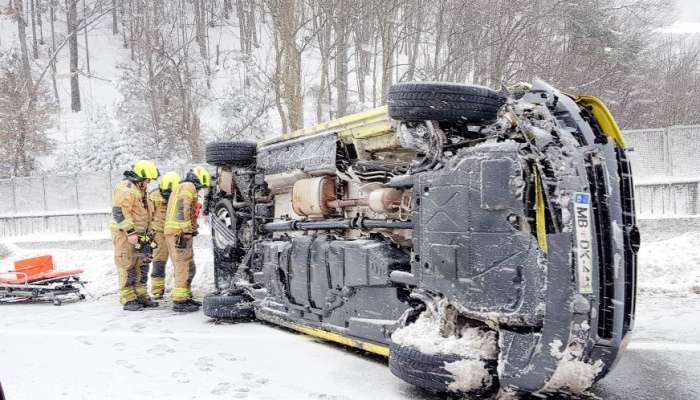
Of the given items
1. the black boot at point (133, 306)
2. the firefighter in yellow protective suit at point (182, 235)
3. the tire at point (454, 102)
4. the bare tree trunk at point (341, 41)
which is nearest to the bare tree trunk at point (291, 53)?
the bare tree trunk at point (341, 41)

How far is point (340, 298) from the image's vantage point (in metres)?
5.00

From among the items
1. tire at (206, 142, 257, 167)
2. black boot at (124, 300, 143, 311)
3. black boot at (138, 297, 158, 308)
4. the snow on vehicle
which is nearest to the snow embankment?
the snow on vehicle

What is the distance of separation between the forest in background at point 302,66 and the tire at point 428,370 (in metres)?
9.58

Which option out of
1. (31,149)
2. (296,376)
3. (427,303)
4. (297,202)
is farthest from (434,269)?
(31,149)

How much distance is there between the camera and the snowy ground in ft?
13.0

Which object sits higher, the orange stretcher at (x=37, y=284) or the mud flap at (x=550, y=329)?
the mud flap at (x=550, y=329)

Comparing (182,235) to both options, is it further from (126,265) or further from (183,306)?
(126,265)

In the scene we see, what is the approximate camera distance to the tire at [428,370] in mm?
3500

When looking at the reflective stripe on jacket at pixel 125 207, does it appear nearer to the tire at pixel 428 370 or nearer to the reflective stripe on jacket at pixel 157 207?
the reflective stripe on jacket at pixel 157 207

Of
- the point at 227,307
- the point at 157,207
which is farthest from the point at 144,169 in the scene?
the point at 227,307

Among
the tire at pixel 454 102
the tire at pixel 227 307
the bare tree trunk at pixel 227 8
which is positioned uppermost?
the bare tree trunk at pixel 227 8

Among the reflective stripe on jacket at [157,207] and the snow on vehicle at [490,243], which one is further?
the reflective stripe on jacket at [157,207]

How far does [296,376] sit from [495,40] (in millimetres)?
11515

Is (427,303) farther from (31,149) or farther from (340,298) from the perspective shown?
(31,149)
